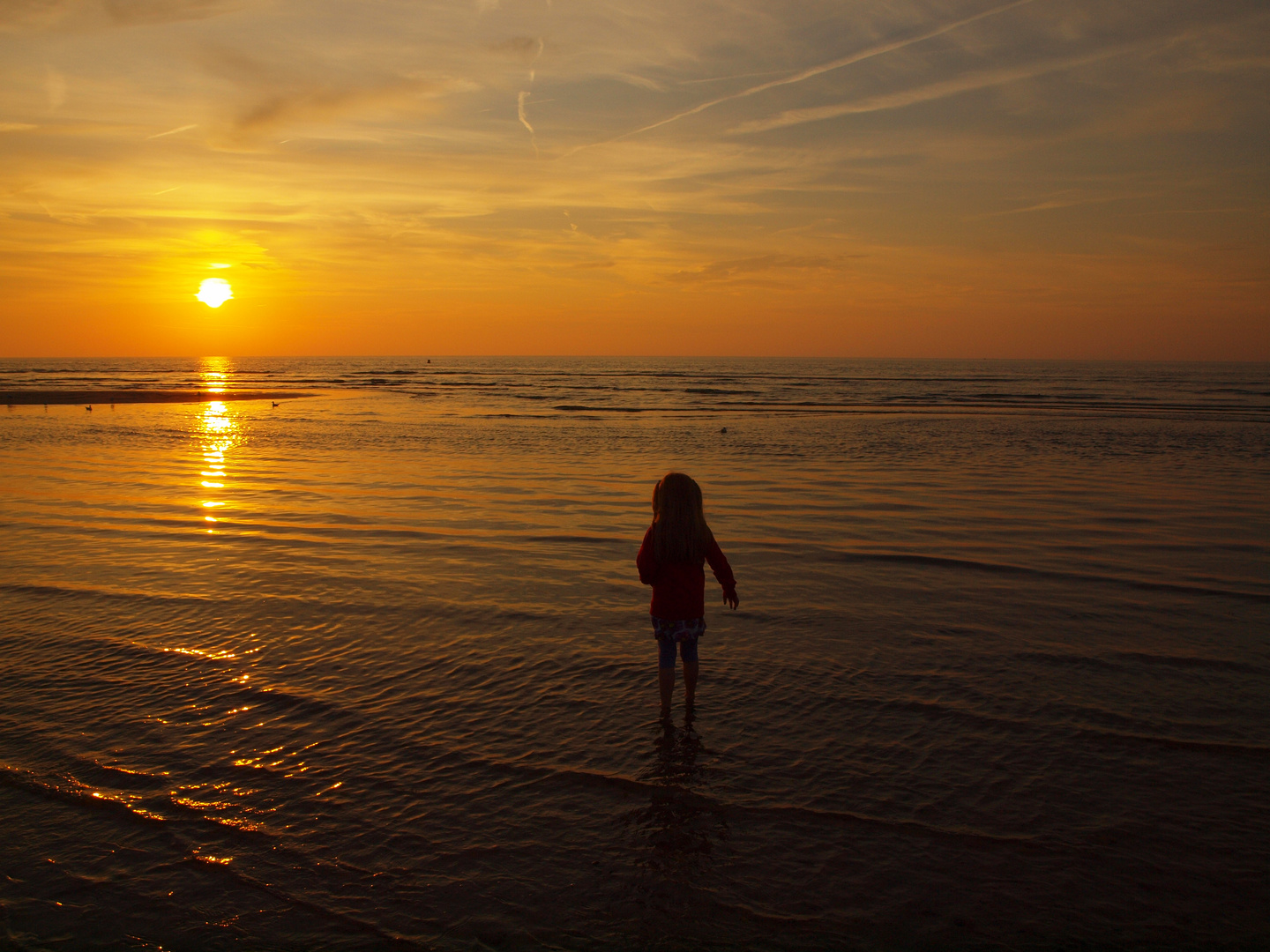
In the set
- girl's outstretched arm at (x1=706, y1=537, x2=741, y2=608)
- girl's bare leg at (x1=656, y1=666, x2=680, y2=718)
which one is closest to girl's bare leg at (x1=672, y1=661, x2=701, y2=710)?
girl's bare leg at (x1=656, y1=666, x2=680, y2=718)

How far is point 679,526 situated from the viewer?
572 cm

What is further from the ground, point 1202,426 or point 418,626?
point 1202,426

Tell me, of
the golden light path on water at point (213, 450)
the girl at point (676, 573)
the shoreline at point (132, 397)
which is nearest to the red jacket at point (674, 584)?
the girl at point (676, 573)

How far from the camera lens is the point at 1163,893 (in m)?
3.82

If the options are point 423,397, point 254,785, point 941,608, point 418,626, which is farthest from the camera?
point 423,397

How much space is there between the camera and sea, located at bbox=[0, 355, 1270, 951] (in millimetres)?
3717

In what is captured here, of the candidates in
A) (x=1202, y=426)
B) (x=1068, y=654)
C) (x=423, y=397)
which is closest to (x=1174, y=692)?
(x=1068, y=654)

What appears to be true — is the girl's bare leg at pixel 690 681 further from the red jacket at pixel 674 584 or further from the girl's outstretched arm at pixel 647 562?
the girl's outstretched arm at pixel 647 562

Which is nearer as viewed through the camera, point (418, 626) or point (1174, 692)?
point (1174, 692)

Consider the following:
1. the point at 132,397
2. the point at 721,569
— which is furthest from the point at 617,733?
the point at 132,397

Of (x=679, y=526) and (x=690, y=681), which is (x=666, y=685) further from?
(x=679, y=526)

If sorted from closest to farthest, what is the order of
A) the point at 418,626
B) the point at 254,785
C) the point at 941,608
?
the point at 254,785, the point at 418,626, the point at 941,608

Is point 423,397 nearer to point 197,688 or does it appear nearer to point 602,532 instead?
point 602,532

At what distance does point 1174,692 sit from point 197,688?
737 cm
